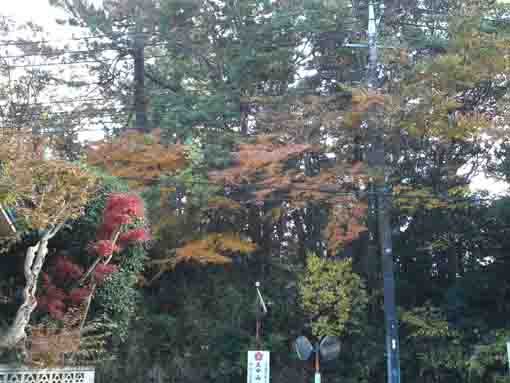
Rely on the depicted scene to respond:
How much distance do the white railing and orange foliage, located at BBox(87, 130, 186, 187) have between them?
7.27 metres

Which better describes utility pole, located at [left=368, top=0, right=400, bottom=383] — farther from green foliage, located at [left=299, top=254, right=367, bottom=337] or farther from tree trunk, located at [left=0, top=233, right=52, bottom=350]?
tree trunk, located at [left=0, top=233, right=52, bottom=350]

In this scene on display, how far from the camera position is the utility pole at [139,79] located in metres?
21.8

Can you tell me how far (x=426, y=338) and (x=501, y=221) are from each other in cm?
425

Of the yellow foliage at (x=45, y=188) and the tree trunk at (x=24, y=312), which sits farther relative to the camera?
the tree trunk at (x=24, y=312)

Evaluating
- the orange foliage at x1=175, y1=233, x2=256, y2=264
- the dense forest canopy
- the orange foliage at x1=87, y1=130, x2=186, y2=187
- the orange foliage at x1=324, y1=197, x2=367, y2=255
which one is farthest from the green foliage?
the orange foliage at x1=87, y1=130, x2=186, y2=187

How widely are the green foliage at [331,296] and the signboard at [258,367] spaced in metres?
4.62

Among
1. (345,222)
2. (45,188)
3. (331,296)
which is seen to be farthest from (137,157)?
(331,296)

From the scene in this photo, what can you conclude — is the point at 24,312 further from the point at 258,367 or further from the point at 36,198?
the point at 258,367

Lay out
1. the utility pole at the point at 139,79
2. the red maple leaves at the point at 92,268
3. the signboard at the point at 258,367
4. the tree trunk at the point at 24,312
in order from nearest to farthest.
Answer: the tree trunk at the point at 24,312, the red maple leaves at the point at 92,268, the signboard at the point at 258,367, the utility pole at the point at 139,79

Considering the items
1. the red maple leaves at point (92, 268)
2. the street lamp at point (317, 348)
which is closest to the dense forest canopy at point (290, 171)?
the red maple leaves at point (92, 268)

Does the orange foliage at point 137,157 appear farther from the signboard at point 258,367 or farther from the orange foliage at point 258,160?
the signboard at point 258,367

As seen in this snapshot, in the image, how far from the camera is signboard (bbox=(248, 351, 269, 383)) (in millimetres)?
15133

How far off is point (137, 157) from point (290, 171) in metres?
4.46

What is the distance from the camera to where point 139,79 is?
2322 centimetres
